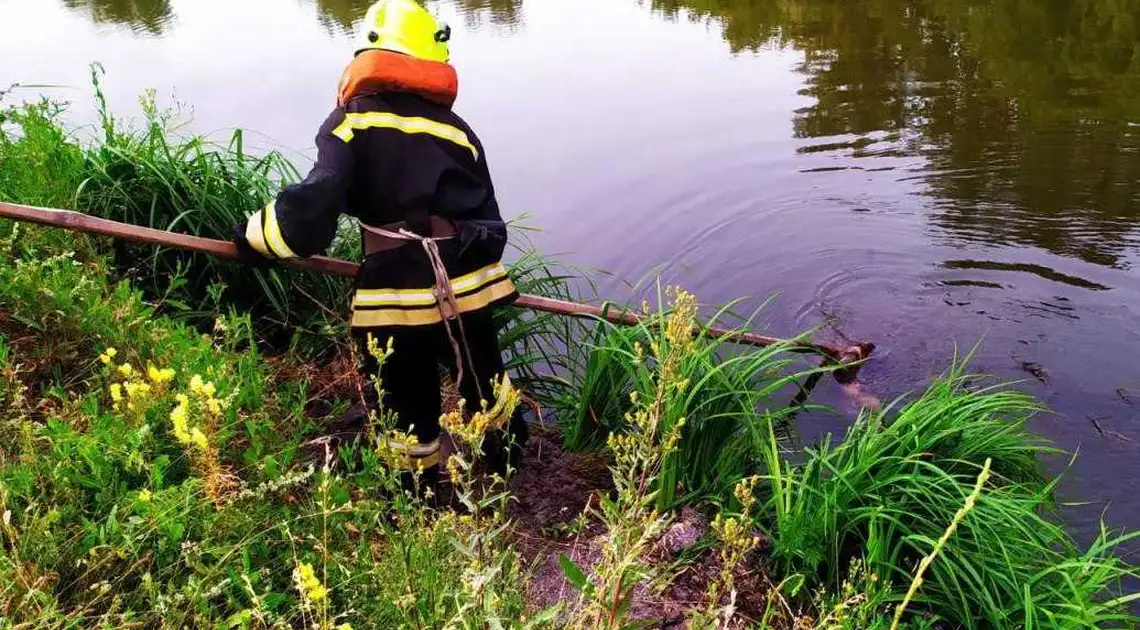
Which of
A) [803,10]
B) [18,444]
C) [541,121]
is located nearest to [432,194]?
[18,444]

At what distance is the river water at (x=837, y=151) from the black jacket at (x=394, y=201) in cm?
226

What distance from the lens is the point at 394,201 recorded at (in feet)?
9.29

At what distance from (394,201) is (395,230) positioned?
0.10 meters

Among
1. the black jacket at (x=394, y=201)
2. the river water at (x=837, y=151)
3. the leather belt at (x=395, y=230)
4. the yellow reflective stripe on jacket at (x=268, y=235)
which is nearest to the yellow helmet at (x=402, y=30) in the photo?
the black jacket at (x=394, y=201)

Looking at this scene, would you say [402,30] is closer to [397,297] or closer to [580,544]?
[397,297]

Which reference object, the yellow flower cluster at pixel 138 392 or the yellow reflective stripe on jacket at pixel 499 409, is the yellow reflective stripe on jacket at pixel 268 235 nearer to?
the yellow flower cluster at pixel 138 392

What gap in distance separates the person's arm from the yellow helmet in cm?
29

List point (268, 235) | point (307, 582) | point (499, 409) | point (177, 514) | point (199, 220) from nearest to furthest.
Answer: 1. point (307, 582)
2. point (177, 514)
3. point (499, 409)
4. point (268, 235)
5. point (199, 220)

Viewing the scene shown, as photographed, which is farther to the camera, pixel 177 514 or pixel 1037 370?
pixel 1037 370

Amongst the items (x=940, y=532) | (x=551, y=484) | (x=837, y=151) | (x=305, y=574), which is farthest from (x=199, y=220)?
(x=837, y=151)

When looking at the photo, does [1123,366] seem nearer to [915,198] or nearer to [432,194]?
[915,198]

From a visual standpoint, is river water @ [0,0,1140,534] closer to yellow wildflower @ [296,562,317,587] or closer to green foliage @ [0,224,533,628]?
green foliage @ [0,224,533,628]

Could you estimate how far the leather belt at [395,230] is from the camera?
284 cm

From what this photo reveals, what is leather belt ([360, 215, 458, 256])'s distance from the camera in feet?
9.31
